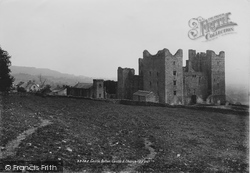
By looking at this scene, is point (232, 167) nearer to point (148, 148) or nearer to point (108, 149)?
point (148, 148)

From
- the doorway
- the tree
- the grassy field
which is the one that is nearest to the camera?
the grassy field

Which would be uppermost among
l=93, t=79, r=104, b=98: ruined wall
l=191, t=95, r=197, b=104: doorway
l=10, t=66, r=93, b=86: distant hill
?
l=10, t=66, r=93, b=86: distant hill

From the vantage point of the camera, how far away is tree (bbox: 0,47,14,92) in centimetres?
1529

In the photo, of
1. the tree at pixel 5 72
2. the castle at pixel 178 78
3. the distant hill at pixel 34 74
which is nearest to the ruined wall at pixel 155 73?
the castle at pixel 178 78

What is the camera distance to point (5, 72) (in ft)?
58.5

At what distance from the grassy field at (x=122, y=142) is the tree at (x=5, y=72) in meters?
2.69

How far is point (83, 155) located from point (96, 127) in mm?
4060

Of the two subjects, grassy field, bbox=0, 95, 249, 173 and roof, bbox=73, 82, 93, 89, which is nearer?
grassy field, bbox=0, 95, 249, 173

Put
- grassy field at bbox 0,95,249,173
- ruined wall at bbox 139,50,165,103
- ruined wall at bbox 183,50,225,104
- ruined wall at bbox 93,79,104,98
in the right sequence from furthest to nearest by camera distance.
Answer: ruined wall at bbox 93,79,104,98 < ruined wall at bbox 183,50,225,104 < ruined wall at bbox 139,50,165,103 < grassy field at bbox 0,95,249,173

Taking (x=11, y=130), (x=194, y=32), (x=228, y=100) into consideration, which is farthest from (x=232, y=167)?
(x=228, y=100)

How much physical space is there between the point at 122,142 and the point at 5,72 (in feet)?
35.9

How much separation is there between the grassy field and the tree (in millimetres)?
2695

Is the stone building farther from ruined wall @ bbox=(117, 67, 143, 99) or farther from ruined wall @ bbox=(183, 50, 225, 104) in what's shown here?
ruined wall @ bbox=(183, 50, 225, 104)

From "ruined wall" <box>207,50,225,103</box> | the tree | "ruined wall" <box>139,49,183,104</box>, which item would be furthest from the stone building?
the tree
